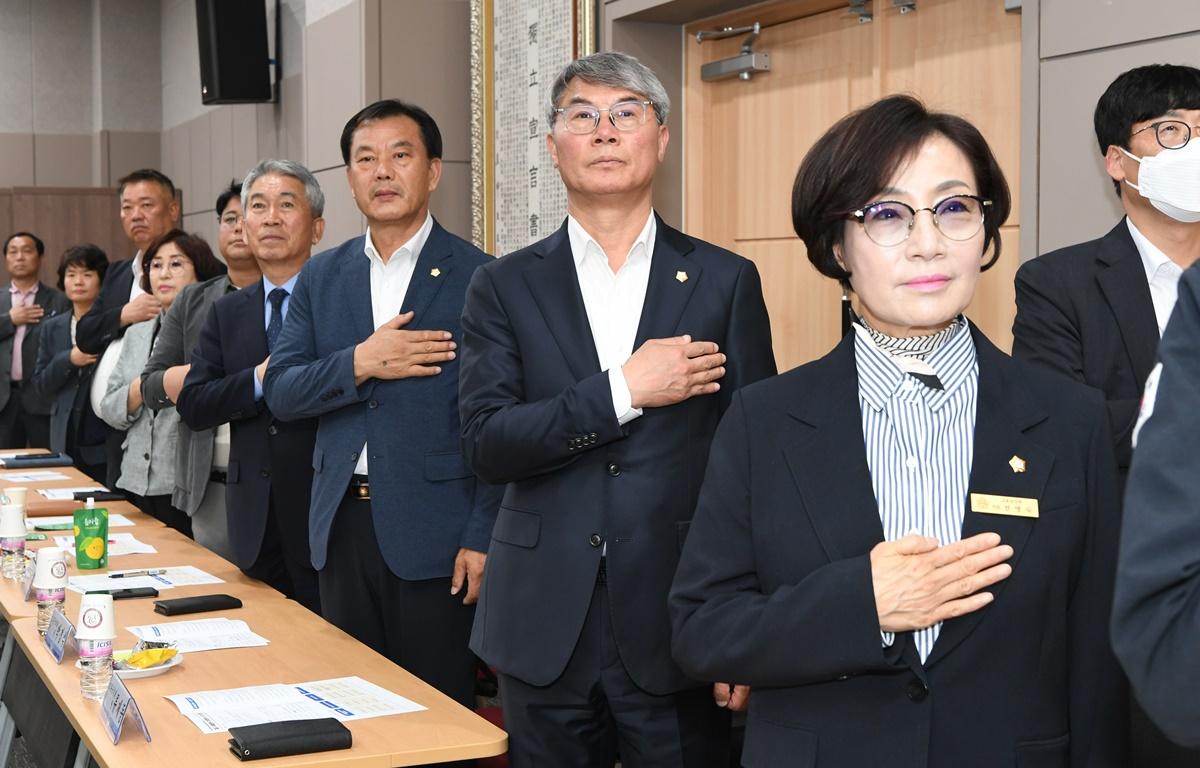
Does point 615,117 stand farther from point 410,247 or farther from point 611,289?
point 410,247

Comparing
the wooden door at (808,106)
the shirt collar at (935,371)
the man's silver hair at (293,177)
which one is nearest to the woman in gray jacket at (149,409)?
the man's silver hair at (293,177)

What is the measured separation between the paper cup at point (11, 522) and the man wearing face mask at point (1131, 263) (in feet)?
8.64

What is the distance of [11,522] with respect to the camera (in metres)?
3.49

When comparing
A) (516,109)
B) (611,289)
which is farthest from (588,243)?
(516,109)

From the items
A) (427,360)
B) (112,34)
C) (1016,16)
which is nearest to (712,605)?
(427,360)

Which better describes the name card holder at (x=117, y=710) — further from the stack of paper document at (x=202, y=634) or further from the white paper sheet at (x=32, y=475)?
the white paper sheet at (x=32, y=475)

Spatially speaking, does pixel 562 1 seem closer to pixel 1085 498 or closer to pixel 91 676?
pixel 91 676

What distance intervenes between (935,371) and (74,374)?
5.72 meters

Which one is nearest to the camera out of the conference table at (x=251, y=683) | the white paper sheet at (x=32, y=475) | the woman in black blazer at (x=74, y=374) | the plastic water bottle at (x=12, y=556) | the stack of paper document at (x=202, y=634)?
the conference table at (x=251, y=683)

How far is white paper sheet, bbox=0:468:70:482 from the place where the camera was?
17.6ft

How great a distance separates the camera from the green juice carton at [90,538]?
135 inches

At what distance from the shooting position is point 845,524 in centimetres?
151

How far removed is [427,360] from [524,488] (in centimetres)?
75

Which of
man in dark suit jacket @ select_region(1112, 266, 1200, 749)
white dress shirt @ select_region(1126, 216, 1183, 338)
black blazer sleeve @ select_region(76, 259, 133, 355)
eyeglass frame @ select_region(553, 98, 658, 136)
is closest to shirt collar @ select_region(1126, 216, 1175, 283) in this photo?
white dress shirt @ select_region(1126, 216, 1183, 338)
